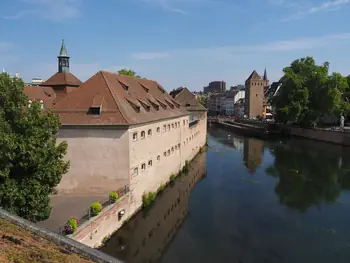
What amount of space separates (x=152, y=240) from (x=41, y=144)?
8.74m

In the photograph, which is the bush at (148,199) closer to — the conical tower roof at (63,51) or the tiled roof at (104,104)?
the tiled roof at (104,104)

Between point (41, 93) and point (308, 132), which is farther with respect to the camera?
point (308, 132)

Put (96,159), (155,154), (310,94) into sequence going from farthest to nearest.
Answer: (310,94), (155,154), (96,159)

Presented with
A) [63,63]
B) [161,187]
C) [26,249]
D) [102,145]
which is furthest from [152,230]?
[63,63]

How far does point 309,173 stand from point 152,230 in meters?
22.7

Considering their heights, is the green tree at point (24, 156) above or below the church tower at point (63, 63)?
below

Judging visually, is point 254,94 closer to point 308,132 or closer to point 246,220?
point 308,132

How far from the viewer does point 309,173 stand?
3569cm

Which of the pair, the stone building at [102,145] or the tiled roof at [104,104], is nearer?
the stone building at [102,145]

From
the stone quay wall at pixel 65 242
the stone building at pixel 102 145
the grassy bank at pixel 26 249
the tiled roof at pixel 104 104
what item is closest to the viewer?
the grassy bank at pixel 26 249

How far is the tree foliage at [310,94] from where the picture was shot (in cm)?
6250

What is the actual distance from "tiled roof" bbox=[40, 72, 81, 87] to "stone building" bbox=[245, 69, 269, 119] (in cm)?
7500

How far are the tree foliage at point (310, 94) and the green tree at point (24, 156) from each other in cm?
5798

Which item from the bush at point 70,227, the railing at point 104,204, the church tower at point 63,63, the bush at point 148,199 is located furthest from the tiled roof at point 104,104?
the church tower at point 63,63
